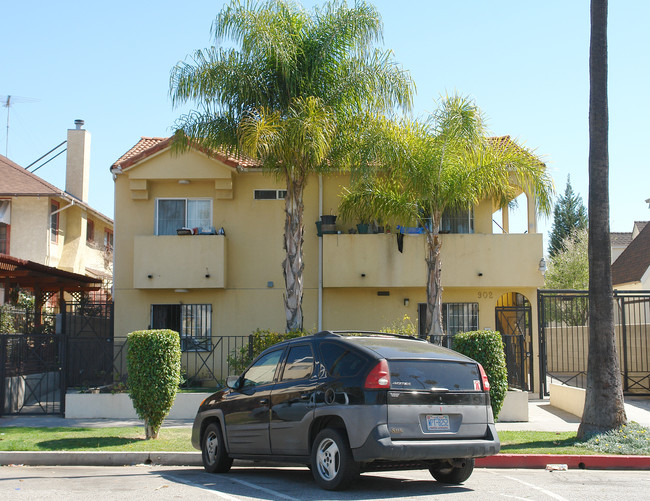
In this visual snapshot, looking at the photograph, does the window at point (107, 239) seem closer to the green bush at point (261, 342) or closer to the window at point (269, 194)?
the window at point (269, 194)

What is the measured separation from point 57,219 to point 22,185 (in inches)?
67.5

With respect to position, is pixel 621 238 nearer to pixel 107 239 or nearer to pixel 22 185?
pixel 107 239

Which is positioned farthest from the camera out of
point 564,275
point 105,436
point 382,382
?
point 564,275

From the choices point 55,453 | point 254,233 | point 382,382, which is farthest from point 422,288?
point 382,382

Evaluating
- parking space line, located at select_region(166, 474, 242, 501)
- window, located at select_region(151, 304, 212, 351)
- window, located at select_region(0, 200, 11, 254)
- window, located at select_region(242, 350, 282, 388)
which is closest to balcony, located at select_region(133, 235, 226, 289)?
window, located at select_region(151, 304, 212, 351)

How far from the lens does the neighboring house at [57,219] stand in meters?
26.1

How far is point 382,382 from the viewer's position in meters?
7.43

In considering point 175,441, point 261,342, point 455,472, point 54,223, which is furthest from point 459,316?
point 54,223

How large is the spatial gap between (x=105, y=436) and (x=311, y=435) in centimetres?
582

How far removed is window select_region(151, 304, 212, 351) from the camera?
20.2 metres

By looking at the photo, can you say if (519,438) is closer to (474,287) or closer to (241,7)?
(474,287)

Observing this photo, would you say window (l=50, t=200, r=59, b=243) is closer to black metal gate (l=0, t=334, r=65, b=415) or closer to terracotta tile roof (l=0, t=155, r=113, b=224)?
terracotta tile roof (l=0, t=155, r=113, b=224)

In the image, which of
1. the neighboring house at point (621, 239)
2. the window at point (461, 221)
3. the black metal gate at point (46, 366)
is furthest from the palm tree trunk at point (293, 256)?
the neighboring house at point (621, 239)

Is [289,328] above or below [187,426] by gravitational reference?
above
